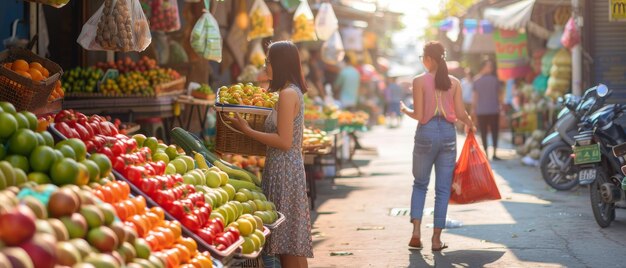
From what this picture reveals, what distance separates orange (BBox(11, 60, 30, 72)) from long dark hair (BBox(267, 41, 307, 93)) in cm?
173

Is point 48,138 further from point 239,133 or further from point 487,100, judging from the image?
point 487,100

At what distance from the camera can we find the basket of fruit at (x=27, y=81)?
6.40 meters

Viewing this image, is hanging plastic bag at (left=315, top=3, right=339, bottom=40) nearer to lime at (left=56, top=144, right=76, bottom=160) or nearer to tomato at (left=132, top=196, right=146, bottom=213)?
tomato at (left=132, top=196, right=146, bottom=213)

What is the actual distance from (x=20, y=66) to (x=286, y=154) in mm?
1979

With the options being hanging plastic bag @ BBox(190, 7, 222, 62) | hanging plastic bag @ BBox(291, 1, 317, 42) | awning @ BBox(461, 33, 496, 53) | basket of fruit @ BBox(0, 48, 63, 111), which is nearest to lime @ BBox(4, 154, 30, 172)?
basket of fruit @ BBox(0, 48, 63, 111)

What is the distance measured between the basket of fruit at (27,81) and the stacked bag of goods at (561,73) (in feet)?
39.9

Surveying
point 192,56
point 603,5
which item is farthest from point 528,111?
point 192,56

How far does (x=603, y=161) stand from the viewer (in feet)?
35.0

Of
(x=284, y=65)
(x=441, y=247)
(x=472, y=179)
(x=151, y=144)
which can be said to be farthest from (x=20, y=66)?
(x=472, y=179)

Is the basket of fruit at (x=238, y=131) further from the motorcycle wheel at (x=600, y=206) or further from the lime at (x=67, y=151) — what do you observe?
the motorcycle wheel at (x=600, y=206)

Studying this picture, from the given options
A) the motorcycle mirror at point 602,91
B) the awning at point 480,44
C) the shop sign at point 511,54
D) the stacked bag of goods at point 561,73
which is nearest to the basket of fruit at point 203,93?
the motorcycle mirror at point 602,91

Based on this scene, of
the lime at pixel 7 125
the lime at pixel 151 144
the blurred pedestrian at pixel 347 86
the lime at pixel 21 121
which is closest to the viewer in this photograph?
the lime at pixel 7 125

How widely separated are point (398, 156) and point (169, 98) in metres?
12.3

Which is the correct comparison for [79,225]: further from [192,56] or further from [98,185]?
[192,56]
